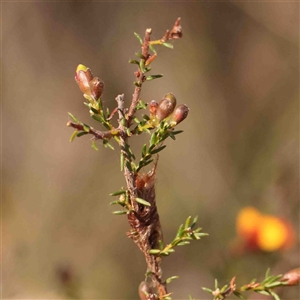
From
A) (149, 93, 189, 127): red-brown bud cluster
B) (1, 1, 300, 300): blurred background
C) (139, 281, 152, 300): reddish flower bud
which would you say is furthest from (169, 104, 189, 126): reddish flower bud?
(1, 1, 300, 300): blurred background

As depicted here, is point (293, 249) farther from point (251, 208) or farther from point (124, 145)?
point (124, 145)

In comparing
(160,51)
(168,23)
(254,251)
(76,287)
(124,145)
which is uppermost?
(168,23)

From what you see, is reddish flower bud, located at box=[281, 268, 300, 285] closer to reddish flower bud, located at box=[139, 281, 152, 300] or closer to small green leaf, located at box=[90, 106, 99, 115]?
reddish flower bud, located at box=[139, 281, 152, 300]

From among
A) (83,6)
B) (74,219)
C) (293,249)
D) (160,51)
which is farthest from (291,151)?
(83,6)

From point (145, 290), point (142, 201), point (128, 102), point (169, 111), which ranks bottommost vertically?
point (145, 290)

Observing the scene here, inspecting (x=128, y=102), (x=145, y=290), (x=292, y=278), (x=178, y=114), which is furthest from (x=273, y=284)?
(x=128, y=102)

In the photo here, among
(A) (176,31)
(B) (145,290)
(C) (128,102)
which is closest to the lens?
(A) (176,31)

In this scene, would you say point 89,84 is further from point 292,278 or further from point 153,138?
point 292,278
